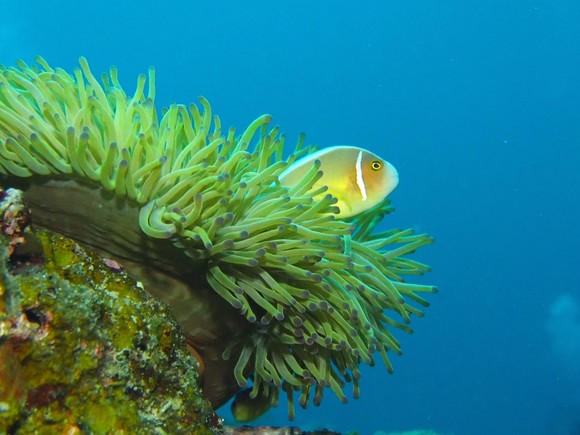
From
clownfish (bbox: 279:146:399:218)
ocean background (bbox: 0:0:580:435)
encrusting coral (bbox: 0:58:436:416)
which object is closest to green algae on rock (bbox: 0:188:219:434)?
encrusting coral (bbox: 0:58:436:416)

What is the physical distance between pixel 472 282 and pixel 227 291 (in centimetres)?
5390

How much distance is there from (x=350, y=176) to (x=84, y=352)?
1.75 m

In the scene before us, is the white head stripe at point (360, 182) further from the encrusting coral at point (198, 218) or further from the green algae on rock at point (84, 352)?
the green algae on rock at point (84, 352)

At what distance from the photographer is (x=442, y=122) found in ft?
210

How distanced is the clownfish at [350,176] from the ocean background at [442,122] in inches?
1319

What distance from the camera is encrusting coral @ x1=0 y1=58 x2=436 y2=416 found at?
229cm

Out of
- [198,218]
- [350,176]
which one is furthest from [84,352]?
[350,176]

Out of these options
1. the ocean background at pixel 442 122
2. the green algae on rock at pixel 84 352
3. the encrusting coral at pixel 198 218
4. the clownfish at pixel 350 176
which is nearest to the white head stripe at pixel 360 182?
the clownfish at pixel 350 176

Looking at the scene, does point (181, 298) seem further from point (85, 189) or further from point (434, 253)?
point (434, 253)

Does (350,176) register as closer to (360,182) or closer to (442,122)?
(360,182)

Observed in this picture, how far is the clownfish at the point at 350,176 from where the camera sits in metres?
3.03

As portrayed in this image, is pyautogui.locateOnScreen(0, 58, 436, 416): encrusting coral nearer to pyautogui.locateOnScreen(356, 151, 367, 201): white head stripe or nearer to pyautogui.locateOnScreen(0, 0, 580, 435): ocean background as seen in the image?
pyautogui.locateOnScreen(356, 151, 367, 201): white head stripe

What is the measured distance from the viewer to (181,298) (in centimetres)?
267

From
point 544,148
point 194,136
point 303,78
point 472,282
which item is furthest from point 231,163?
point 303,78
